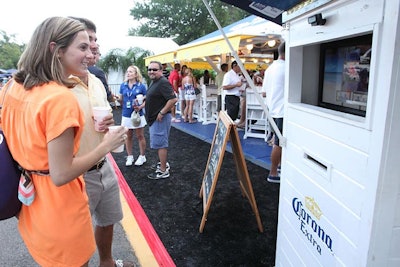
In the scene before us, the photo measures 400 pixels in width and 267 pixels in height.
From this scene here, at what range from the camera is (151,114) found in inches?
166

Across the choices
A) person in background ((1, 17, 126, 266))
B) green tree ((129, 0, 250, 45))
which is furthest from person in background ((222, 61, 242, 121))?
green tree ((129, 0, 250, 45))

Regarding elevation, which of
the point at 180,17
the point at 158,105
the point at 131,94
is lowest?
the point at 158,105

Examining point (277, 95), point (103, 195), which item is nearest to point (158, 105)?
point (277, 95)

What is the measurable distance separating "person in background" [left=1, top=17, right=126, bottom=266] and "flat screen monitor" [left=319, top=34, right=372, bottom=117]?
1304 mm

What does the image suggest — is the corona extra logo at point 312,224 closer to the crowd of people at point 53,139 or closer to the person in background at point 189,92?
the crowd of people at point 53,139

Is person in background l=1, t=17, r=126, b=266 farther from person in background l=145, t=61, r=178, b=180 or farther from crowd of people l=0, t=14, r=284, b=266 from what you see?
person in background l=145, t=61, r=178, b=180

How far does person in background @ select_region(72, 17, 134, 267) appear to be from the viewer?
189 cm

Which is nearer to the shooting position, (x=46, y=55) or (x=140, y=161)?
(x=46, y=55)

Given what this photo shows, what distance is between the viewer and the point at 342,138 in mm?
1343

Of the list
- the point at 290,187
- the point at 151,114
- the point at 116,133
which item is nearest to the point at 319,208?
the point at 290,187

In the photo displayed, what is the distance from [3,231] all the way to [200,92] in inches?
275

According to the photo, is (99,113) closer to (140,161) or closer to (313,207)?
(313,207)

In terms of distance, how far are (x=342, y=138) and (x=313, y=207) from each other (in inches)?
19.5

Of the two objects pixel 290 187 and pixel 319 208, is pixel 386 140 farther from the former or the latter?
pixel 290 187
